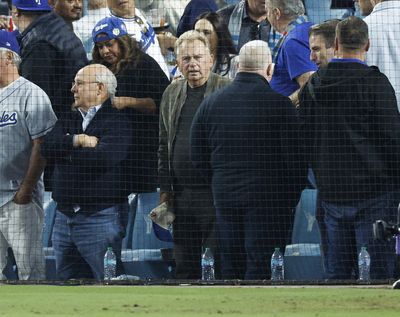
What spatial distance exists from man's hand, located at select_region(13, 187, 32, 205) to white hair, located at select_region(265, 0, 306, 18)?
9.53 ft

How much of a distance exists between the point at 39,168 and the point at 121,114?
0.94m

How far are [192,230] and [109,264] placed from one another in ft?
2.74

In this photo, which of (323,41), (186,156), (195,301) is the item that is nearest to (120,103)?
(186,156)

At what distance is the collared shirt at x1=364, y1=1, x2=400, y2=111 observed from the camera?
12.4m

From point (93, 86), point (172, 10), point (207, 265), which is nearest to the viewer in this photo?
point (207, 265)

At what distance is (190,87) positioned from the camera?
12.7 meters

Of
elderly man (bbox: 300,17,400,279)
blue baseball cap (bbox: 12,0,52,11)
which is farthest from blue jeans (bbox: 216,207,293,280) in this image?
blue baseball cap (bbox: 12,0,52,11)

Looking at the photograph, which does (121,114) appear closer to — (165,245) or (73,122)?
(73,122)

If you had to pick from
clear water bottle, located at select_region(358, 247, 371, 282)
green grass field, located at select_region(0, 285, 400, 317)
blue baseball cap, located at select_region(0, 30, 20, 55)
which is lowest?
green grass field, located at select_region(0, 285, 400, 317)

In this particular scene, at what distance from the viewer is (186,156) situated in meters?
12.6

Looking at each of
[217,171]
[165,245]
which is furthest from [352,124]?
[165,245]

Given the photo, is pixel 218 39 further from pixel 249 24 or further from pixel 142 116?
pixel 142 116

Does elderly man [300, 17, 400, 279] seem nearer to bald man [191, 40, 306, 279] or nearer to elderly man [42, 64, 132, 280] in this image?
bald man [191, 40, 306, 279]

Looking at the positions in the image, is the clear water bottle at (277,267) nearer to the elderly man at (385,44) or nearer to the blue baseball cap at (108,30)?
the elderly man at (385,44)
